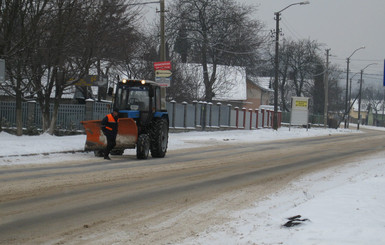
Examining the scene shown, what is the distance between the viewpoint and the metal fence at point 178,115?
27.9 m

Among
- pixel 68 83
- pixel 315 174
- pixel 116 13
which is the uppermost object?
pixel 116 13

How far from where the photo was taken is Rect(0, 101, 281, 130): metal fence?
91.6 feet

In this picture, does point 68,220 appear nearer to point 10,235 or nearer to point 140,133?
point 10,235

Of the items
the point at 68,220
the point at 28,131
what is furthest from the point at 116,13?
the point at 68,220

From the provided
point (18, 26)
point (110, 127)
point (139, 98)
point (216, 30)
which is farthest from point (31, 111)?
point (216, 30)

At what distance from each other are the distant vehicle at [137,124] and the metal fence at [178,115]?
0.80 m

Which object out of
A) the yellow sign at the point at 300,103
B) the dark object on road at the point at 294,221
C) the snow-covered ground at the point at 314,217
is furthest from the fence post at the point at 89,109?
the yellow sign at the point at 300,103

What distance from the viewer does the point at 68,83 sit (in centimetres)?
2406

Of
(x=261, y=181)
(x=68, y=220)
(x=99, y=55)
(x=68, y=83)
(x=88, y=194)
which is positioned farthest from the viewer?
(x=99, y=55)

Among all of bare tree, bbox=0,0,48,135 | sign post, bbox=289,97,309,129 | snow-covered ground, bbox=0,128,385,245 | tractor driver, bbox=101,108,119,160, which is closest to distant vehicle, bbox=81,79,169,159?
tractor driver, bbox=101,108,119,160

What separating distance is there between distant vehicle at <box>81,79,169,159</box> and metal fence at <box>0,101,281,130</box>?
800 millimetres

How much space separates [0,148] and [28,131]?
10458 mm

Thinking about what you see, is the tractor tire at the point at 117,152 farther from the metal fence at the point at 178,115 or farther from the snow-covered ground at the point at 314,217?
the snow-covered ground at the point at 314,217

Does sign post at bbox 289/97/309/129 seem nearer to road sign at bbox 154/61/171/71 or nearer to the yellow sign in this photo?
the yellow sign
